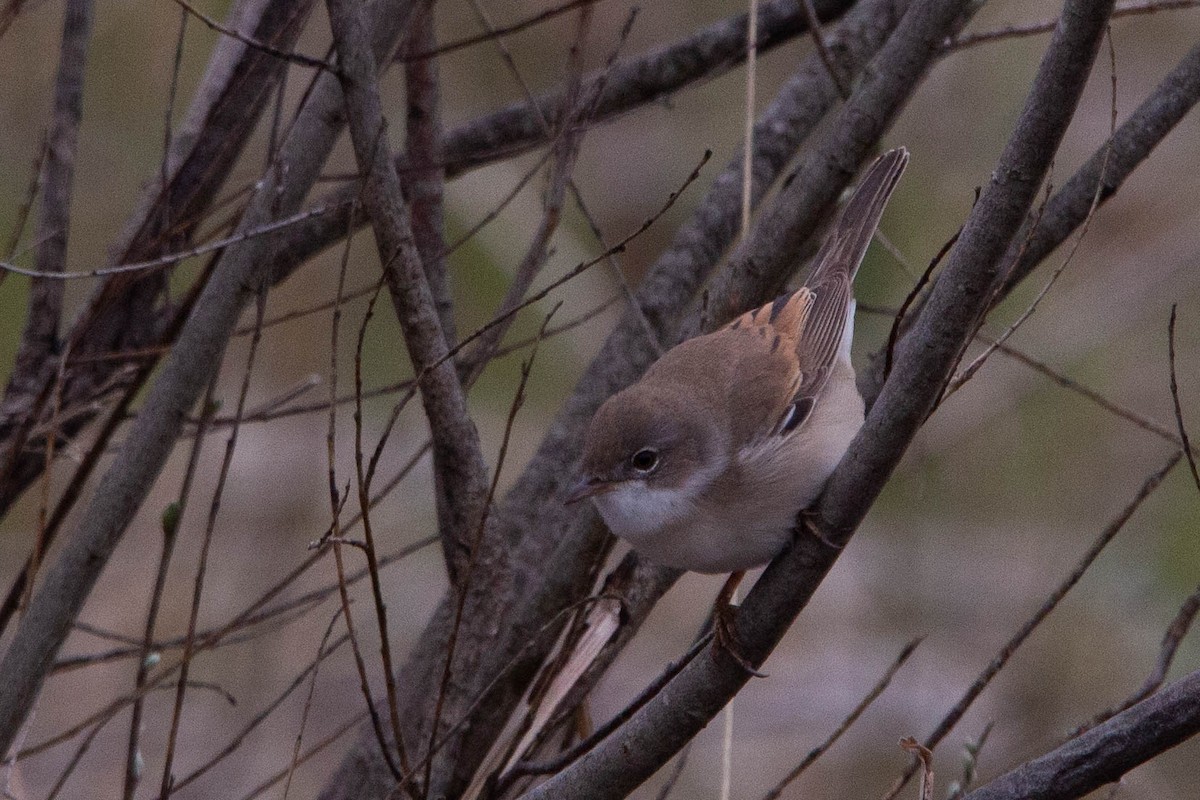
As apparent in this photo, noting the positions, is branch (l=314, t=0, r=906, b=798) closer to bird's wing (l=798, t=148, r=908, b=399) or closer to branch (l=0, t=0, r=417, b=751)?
bird's wing (l=798, t=148, r=908, b=399)

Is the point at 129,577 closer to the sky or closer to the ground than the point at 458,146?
closer to the sky

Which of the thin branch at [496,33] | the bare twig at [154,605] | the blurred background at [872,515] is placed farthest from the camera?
the blurred background at [872,515]

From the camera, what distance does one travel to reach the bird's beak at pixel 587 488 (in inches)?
112

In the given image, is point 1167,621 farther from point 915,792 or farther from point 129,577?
point 129,577

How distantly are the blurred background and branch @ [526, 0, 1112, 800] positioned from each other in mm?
3933

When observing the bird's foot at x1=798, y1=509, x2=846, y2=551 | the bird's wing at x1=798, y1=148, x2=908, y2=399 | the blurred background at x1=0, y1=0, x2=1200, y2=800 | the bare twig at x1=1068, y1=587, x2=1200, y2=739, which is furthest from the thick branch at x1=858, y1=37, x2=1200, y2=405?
the blurred background at x1=0, y1=0, x2=1200, y2=800

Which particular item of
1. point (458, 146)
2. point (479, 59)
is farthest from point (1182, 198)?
point (458, 146)

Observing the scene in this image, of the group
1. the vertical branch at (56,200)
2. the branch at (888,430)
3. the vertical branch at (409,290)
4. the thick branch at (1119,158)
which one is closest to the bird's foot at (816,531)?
the branch at (888,430)

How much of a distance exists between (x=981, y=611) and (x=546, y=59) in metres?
4.17

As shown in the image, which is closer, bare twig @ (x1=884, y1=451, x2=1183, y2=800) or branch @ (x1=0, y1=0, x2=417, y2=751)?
bare twig @ (x1=884, y1=451, x2=1183, y2=800)

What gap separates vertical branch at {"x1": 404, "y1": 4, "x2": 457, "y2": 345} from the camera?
11.5 feet

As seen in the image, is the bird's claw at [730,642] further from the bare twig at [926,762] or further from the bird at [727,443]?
the bare twig at [926,762]

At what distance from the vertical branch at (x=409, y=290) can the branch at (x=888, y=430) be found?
751mm

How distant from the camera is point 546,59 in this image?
26.5 feet
